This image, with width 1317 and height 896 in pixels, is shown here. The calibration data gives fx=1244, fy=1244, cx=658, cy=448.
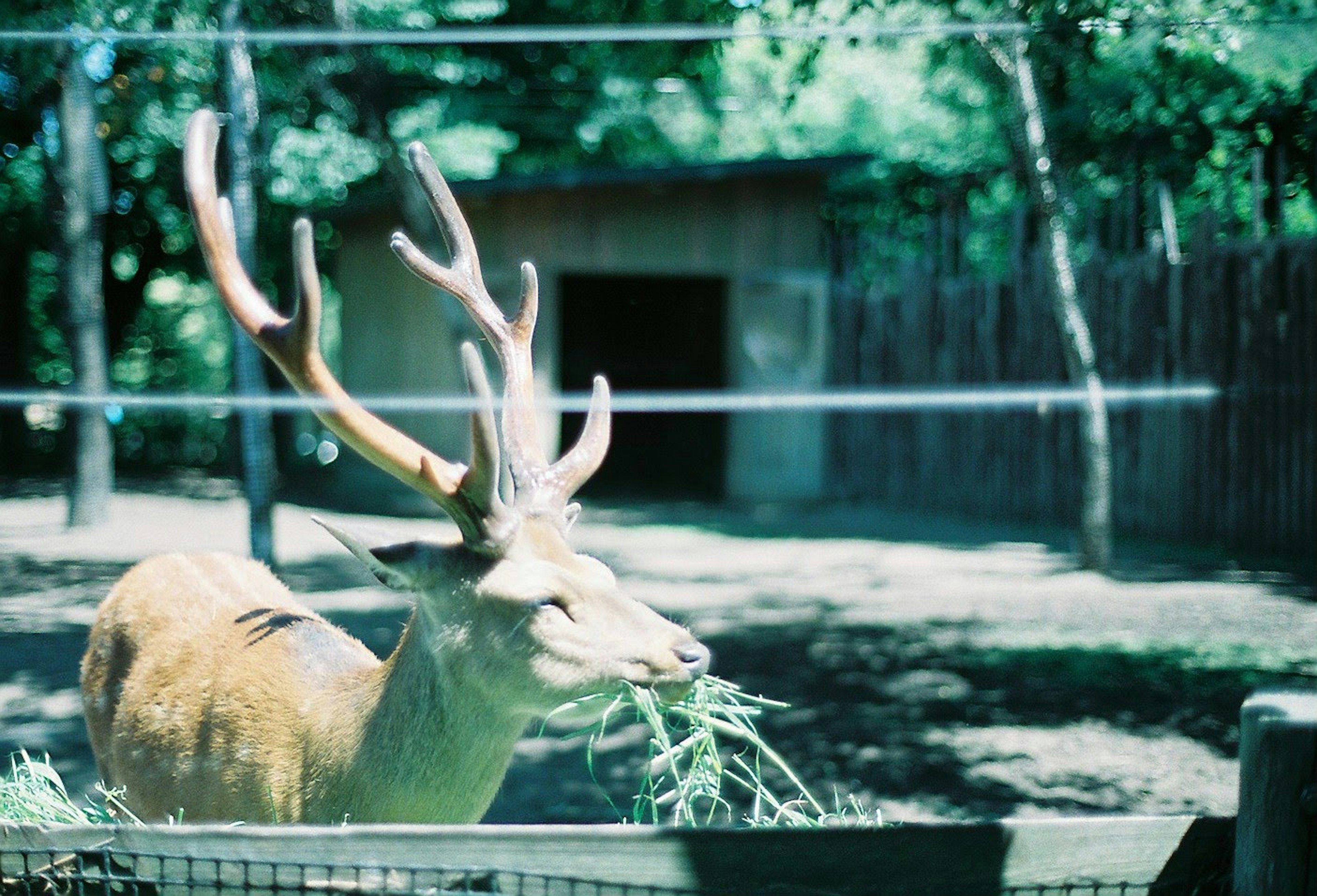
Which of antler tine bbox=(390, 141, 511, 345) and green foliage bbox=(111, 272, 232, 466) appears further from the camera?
green foliage bbox=(111, 272, 232, 466)

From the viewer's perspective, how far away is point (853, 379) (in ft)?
46.0

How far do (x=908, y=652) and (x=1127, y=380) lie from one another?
5101mm

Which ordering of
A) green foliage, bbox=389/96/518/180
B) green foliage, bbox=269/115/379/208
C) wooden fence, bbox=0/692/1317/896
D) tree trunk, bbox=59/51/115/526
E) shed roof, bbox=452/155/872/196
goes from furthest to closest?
1. green foliage, bbox=389/96/518/180
2. green foliage, bbox=269/115/379/208
3. shed roof, bbox=452/155/872/196
4. tree trunk, bbox=59/51/115/526
5. wooden fence, bbox=0/692/1317/896

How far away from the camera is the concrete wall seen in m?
13.6

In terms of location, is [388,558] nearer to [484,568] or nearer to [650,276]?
[484,568]

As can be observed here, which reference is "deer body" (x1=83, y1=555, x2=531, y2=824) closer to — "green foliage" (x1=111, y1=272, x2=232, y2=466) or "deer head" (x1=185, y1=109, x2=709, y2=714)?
"deer head" (x1=185, y1=109, x2=709, y2=714)

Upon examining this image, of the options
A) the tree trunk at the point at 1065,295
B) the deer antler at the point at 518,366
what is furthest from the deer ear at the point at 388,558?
the tree trunk at the point at 1065,295

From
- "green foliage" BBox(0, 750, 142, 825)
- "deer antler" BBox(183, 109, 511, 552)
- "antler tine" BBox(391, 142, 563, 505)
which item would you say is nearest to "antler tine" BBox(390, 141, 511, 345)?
"antler tine" BBox(391, 142, 563, 505)

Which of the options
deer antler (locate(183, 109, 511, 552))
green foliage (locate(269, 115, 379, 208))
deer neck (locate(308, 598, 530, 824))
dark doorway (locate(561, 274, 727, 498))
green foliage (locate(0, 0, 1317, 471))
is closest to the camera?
deer antler (locate(183, 109, 511, 552))

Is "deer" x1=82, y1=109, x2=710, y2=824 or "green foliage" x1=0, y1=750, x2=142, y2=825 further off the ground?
"deer" x1=82, y1=109, x2=710, y2=824

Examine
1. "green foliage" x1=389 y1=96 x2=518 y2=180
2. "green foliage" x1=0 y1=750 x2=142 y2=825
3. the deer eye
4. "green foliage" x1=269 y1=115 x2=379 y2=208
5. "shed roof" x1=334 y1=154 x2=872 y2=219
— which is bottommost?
"green foliage" x1=0 y1=750 x2=142 y2=825

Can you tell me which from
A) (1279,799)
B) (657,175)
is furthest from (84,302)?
(1279,799)

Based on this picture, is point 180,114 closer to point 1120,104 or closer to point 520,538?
point 1120,104

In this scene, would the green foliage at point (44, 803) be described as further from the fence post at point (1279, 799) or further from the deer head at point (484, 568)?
the fence post at point (1279, 799)
